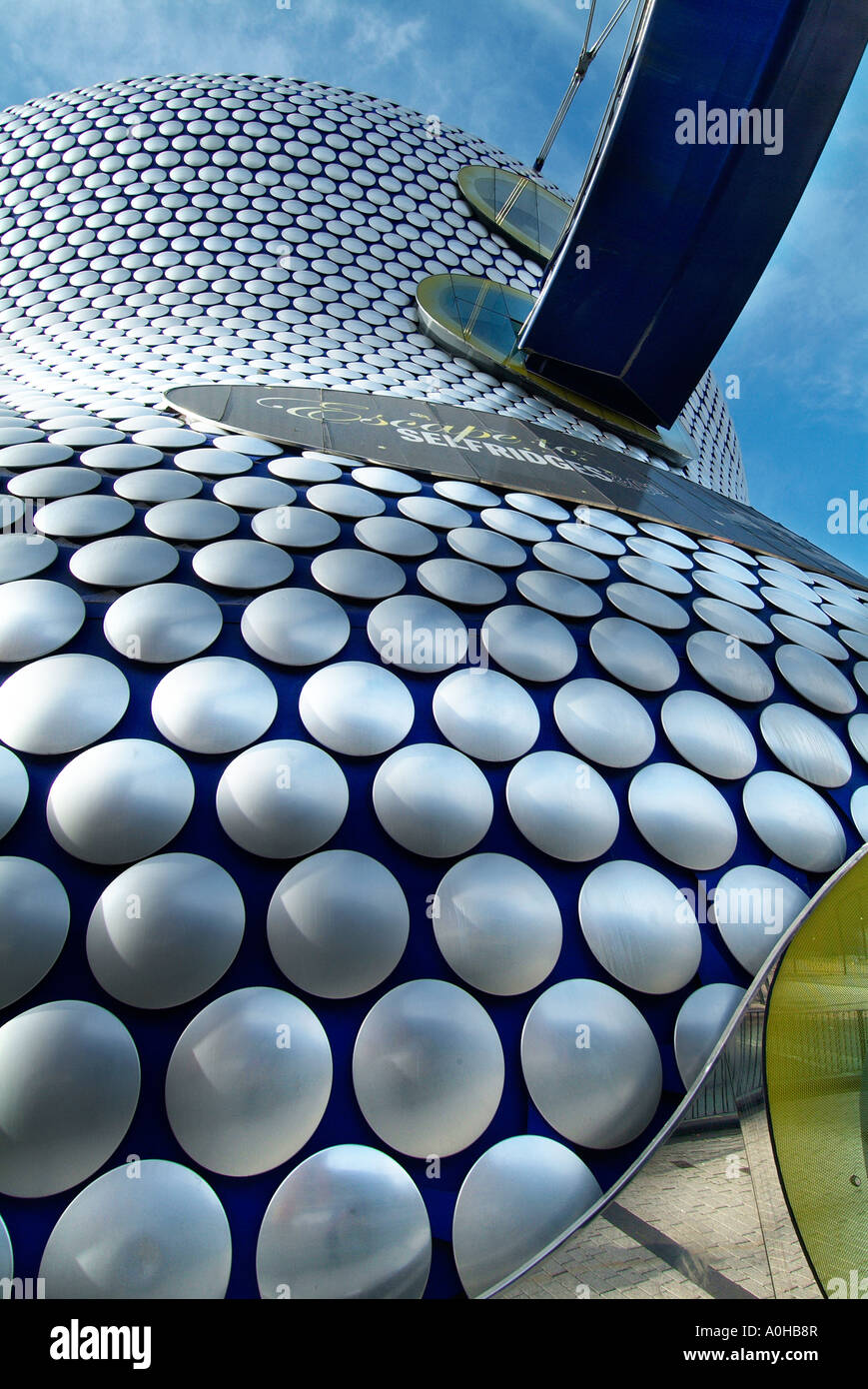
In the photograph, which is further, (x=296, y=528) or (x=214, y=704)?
(x=296, y=528)

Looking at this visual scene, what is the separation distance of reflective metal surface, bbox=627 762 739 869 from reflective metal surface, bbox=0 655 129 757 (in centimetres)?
252

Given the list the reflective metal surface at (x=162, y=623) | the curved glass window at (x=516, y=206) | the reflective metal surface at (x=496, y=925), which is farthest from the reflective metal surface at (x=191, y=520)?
the curved glass window at (x=516, y=206)

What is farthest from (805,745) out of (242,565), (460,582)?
(242,565)

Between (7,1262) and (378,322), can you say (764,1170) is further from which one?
(378,322)

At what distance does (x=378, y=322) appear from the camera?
12930mm

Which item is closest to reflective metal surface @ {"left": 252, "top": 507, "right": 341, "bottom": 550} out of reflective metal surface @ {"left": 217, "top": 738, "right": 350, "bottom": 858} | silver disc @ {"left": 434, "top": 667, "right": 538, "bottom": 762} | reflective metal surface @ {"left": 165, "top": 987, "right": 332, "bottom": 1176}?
silver disc @ {"left": 434, "top": 667, "right": 538, "bottom": 762}

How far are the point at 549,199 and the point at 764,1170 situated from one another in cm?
1994

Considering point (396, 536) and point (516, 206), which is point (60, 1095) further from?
point (516, 206)

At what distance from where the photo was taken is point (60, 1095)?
248 centimetres

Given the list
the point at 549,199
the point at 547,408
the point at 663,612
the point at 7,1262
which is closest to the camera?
the point at 7,1262

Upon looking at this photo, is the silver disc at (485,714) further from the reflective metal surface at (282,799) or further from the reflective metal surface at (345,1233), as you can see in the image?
the reflective metal surface at (345,1233)

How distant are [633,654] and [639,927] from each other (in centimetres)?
181

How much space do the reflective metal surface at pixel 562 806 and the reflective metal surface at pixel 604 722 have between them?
155mm
